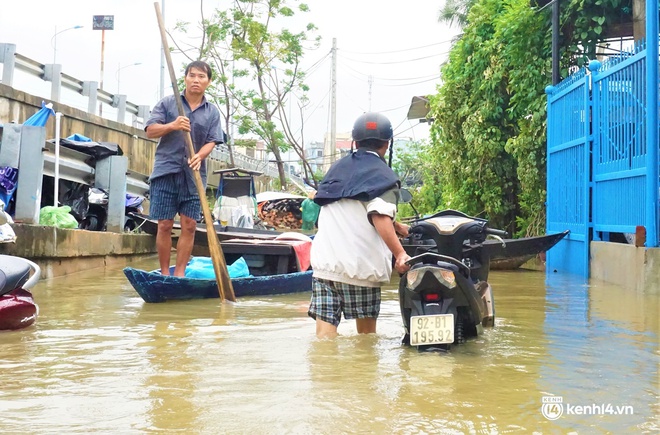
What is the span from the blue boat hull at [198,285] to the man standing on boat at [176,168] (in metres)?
0.31

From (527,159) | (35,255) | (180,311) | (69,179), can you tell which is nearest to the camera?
(180,311)

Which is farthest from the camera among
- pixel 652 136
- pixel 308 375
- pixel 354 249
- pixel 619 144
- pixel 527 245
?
pixel 527 245

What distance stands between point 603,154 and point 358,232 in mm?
5258

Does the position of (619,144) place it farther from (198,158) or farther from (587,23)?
(198,158)

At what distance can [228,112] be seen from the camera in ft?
78.9

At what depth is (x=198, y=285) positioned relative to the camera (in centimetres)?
657

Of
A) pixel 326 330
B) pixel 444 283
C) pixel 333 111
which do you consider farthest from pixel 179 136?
pixel 333 111

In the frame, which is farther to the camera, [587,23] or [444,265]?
[587,23]

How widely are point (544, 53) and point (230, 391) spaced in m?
9.66

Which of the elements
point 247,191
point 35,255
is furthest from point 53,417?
point 247,191

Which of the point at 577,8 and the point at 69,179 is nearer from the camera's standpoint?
the point at 69,179

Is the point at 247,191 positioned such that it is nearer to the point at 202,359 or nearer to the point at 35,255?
the point at 35,255

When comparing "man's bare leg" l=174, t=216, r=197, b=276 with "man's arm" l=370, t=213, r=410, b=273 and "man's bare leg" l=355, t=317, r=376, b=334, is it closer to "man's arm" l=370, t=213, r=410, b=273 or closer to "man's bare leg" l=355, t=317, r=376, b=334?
"man's bare leg" l=355, t=317, r=376, b=334

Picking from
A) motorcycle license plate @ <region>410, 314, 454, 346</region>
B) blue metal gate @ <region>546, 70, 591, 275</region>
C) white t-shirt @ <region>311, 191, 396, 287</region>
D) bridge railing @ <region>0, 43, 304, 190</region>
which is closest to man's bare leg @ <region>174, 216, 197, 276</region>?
white t-shirt @ <region>311, 191, 396, 287</region>
